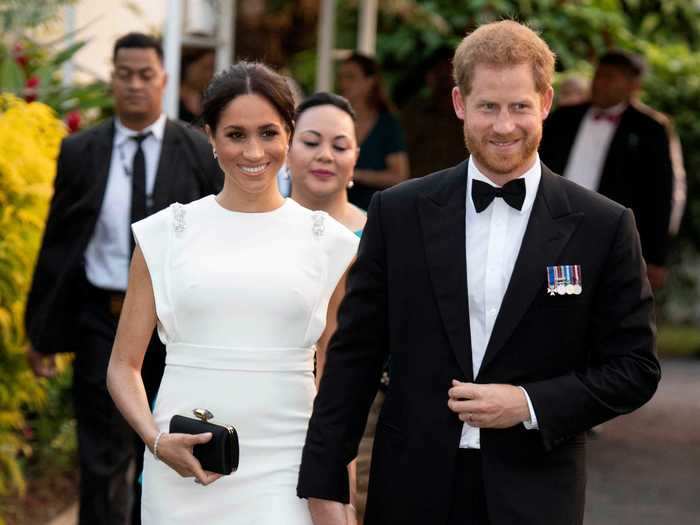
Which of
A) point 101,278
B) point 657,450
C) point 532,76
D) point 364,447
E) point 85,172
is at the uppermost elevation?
point 532,76

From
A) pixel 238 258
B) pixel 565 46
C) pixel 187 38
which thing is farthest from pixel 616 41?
pixel 238 258

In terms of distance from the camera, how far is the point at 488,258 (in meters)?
3.88

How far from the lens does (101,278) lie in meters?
6.63

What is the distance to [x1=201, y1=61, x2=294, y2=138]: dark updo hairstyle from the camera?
4535 mm

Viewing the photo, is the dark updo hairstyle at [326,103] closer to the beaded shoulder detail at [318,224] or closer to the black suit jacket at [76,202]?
the black suit jacket at [76,202]

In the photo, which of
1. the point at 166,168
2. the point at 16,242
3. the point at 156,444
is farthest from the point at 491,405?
the point at 16,242

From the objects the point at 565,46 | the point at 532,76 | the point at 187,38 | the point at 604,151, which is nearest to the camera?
the point at 532,76

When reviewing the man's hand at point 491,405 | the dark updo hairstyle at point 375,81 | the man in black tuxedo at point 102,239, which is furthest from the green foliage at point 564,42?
the man's hand at point 491,405

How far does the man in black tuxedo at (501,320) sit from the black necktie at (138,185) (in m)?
2.71

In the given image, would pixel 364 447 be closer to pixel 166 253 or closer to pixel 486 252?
pixel 166 253

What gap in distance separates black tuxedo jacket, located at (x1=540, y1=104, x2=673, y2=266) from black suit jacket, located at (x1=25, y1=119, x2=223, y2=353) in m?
3.68

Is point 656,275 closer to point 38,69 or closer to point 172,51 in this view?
point 172,51

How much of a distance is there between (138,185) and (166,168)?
0.14 meters

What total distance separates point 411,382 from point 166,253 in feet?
3.21
